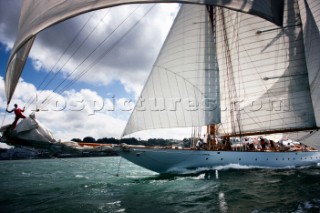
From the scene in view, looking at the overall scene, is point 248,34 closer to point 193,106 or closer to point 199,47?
point 199,47

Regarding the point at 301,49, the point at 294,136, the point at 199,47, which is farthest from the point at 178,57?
the point at 294,136

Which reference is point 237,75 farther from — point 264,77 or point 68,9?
point 68,9

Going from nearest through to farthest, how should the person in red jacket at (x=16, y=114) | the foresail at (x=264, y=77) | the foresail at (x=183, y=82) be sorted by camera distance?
the person in red jacket at (x=16, y=114)
the foresail at (x=183, y=82)
the foresail at (x=264, y=77)

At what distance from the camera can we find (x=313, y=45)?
612 inches

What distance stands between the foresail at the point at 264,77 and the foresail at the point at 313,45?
6.17 feet

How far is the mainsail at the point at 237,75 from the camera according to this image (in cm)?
1557

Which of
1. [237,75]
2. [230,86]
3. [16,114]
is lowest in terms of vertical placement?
[16,114]

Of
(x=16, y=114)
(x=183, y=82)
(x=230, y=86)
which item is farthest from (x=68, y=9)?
(x=230, y=86)

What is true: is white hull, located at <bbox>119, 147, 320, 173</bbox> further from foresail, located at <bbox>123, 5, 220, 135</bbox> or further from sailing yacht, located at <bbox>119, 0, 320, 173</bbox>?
foresail, located at <bbox>123, 5, 220, 135</bbox>

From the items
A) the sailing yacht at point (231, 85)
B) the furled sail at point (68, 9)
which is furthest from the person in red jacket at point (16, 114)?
the sailing yacht at point (231, 85)

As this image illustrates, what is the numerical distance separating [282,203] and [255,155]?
11.3 m

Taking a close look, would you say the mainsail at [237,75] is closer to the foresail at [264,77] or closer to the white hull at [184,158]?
the foresail at [264,77]

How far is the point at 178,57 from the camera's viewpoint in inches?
657

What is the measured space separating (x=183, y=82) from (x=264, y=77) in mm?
7046
